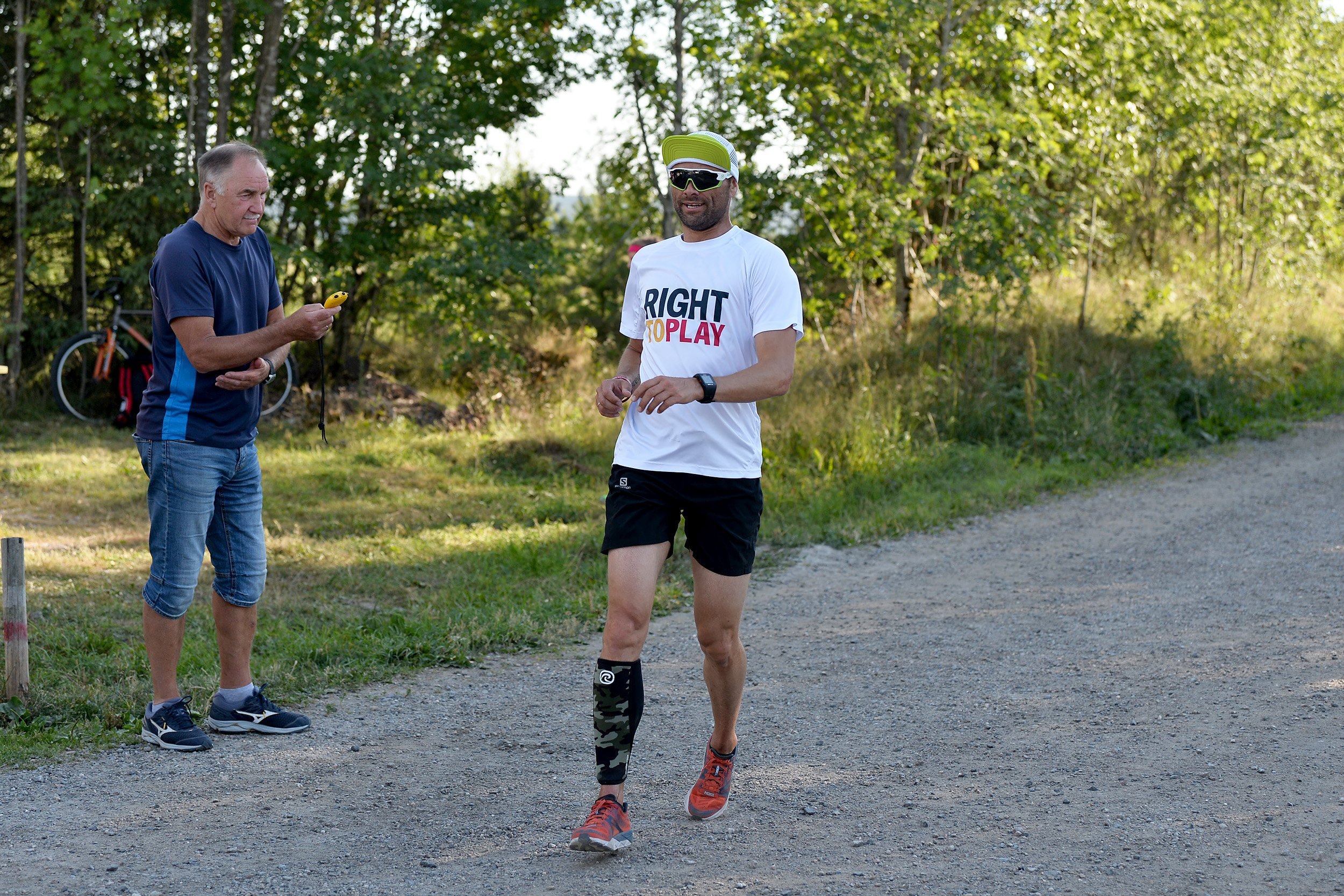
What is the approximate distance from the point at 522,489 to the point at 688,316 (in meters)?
6.46

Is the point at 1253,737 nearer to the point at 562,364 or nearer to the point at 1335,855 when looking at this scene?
the point at 1335,855

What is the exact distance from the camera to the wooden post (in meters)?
4.69

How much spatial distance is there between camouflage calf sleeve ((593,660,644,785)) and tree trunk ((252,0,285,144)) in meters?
9.75

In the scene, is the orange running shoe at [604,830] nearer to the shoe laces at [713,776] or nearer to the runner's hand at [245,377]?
the shoe laces at [713,776]

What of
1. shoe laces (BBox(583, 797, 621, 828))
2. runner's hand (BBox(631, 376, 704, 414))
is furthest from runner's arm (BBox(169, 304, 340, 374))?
shoe laces (BBox(583, 797, 621, 828))

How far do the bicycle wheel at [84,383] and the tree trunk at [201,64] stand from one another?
6.69 feet

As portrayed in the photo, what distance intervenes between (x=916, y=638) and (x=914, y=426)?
4970 mm

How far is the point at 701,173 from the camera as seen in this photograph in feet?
11.8

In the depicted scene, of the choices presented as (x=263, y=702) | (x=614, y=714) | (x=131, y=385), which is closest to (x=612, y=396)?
(x=614, y=714)

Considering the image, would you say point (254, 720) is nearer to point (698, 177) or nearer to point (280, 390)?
point (698, 177)

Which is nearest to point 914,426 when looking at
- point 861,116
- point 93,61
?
point 861,116

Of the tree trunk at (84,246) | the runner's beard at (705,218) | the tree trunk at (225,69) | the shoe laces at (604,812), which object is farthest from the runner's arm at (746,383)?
the tree trunk at (84,246)

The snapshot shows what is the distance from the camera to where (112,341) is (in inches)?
462

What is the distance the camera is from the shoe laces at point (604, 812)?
3.53m
